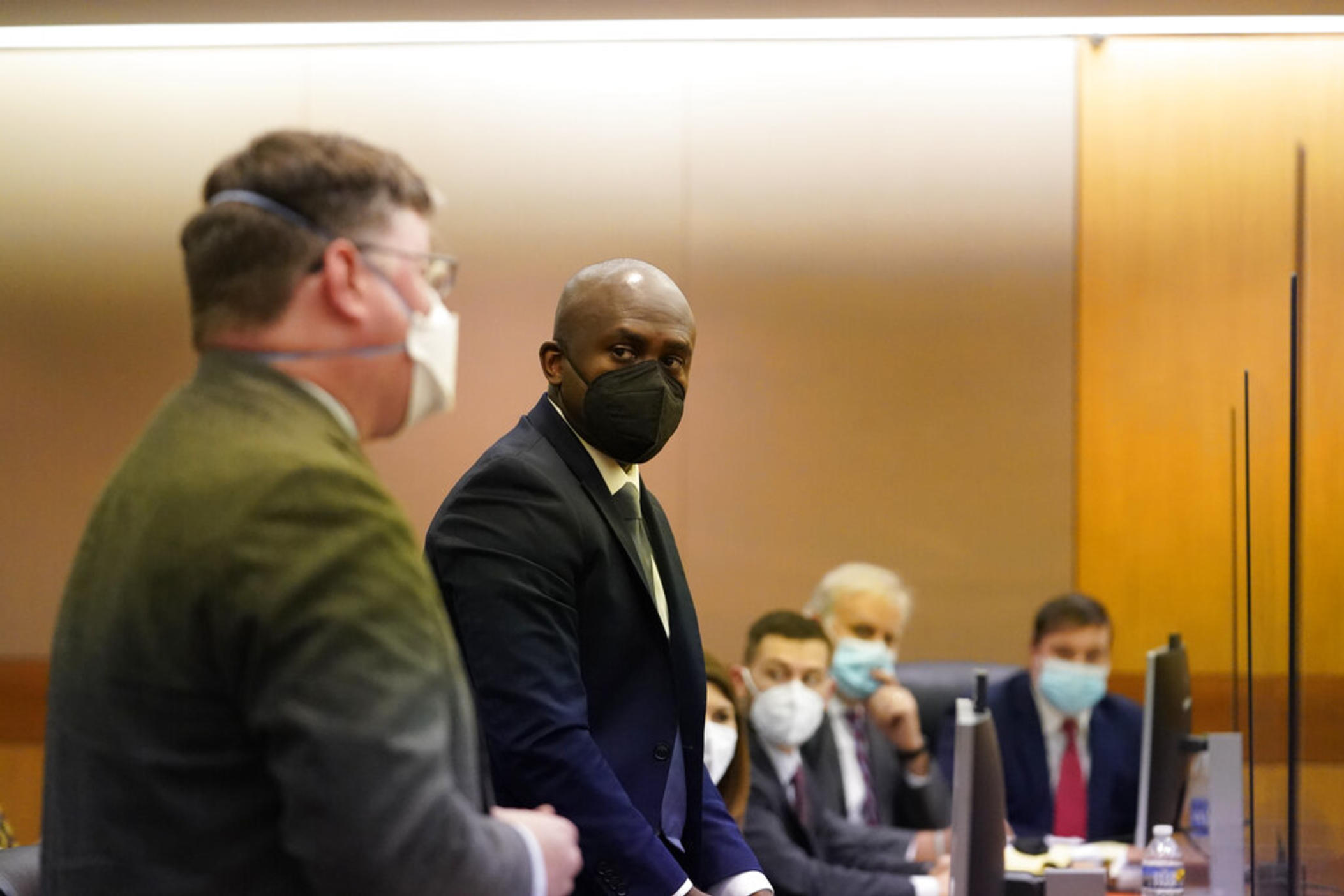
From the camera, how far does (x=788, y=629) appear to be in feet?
12.2

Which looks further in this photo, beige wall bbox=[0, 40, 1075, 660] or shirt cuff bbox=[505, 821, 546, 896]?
beige wall bbox=[0, 40, 1075, 660]

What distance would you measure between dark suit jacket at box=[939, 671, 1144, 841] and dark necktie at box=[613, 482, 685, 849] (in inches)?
83.6

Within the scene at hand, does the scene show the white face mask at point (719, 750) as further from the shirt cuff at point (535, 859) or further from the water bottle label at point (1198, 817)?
the shirt cuff at point (535, 859)

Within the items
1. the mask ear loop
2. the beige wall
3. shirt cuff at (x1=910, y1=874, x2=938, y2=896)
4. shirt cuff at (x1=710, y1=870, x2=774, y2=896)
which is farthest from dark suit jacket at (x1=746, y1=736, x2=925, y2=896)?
the mask ear loop

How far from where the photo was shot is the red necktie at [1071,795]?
11.9 ft

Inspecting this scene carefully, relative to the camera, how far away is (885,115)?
491cm

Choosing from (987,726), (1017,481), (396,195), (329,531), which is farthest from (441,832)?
(1017,481)

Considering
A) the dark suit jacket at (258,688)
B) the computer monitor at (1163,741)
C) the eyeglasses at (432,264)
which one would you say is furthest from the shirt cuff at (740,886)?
the computer monitor at (1163,741)

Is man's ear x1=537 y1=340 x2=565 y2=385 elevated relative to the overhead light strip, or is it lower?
lower

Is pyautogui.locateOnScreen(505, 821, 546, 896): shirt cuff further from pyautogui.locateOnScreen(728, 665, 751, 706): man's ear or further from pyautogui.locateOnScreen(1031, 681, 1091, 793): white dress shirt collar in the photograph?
pyautogui.locateOnScreen(1031, 681, 1091, 793): white dress shirt collar

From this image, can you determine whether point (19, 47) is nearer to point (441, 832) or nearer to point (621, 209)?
point (621, 209)

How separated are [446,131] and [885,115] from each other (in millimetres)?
1468

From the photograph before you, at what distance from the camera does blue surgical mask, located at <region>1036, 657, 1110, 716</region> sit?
3.74m

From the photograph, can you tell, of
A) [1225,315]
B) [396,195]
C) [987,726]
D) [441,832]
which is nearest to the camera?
[441,832]
